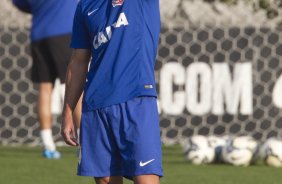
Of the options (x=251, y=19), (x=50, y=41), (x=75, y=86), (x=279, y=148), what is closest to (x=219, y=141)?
(x=279, y=148)

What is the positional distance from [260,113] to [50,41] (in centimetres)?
269

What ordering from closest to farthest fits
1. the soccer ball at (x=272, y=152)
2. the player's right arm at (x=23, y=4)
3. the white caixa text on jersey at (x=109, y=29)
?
the white caixa text on jersey at (x=109, y=29), the soccer ball at (x=272, y=152), the player's right arm at (x=23, y=4)

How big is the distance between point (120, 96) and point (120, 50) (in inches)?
8.3

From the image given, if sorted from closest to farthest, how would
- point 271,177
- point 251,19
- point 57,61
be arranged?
point 271,177 < point 57,61 < point 251,19

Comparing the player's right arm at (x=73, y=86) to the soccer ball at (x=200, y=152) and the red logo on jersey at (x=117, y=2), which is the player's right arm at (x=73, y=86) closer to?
the red logo on jersey at (x=117, y=2)

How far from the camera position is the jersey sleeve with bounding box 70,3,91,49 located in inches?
204

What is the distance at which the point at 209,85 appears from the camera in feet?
37.9

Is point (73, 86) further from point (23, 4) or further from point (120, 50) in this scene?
point (23, 4)

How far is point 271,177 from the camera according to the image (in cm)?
823

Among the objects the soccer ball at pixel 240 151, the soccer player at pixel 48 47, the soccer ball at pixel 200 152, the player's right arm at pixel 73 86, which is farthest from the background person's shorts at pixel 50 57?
the player's right arm at pixel 73 86

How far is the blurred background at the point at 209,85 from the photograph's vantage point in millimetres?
11508

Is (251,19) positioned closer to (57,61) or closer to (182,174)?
(57,61)

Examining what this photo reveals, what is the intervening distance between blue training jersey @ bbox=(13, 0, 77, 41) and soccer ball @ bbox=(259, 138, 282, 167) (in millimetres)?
2048

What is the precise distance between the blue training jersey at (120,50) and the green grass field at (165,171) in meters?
2.80
